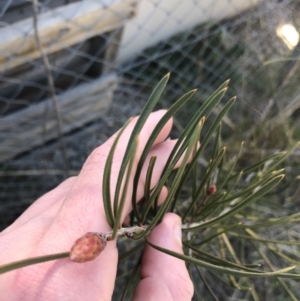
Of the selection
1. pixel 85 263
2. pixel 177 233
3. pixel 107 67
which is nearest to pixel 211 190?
pixel 177 233

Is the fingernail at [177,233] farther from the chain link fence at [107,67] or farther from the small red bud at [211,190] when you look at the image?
the chain link fence at [107,67]

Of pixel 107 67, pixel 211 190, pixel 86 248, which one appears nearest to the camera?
pixel 86 248

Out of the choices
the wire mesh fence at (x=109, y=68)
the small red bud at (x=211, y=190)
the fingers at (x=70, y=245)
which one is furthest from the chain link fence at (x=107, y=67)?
the fingers at (x=70, y=245)

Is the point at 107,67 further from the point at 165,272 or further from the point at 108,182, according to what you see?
the point at 108,182

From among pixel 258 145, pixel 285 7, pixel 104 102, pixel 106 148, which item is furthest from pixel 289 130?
pixel 104 102

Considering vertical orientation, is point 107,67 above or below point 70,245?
above

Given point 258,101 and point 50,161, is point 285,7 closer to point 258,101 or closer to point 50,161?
point 258,101

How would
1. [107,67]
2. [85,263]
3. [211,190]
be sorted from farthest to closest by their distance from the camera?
1. [107,67]
2. [211,190]
3. [85,263]
